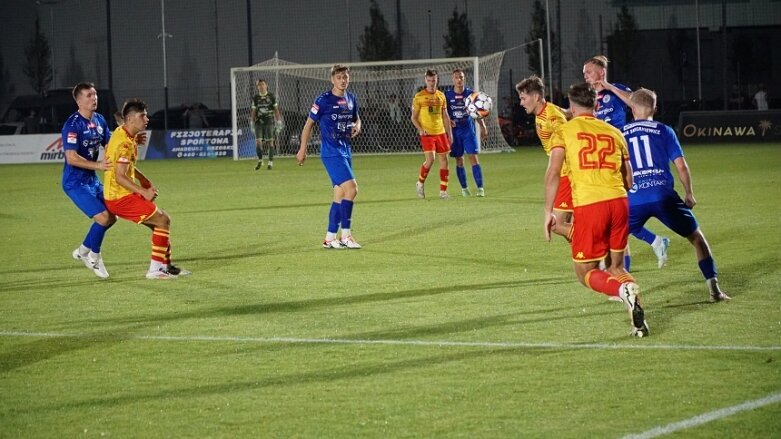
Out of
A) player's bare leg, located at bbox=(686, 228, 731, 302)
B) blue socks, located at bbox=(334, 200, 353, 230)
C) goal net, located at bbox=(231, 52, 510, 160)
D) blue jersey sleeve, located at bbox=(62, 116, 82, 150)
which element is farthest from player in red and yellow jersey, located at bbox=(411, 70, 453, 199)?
goal net, located at bbox=(231, 52, 510, 160)

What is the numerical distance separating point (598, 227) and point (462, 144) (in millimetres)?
12572

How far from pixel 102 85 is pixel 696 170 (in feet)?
108

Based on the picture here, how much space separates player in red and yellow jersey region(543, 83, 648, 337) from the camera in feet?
25.1

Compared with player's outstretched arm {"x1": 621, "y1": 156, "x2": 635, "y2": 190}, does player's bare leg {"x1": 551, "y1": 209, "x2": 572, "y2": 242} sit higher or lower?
lower

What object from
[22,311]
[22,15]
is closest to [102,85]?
[22,15]

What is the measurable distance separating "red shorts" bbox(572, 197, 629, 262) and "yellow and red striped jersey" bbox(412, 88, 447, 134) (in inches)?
482

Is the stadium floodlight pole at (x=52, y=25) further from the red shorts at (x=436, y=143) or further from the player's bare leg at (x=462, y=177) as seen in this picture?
the player's bare leg at (x=462, y=177)

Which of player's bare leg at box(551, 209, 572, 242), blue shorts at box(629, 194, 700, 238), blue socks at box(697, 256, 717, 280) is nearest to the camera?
blue socks at box(697, 256, 717, 280)

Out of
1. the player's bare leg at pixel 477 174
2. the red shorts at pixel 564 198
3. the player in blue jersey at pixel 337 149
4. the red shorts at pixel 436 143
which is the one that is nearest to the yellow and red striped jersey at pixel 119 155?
the player in blue jersey at pixel 337 149

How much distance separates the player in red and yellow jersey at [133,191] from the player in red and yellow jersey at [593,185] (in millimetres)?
4756

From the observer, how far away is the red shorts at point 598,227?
7680 millimetres

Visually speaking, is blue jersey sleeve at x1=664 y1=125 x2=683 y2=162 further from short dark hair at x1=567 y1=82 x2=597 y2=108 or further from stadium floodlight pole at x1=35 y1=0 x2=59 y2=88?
stadium floodlight pole at x1=35 y1=0 x2=59 y2=88

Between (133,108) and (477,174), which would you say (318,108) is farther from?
(477,174)

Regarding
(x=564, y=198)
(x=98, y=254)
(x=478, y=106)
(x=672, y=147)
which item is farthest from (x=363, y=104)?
(x=672, y=147)
